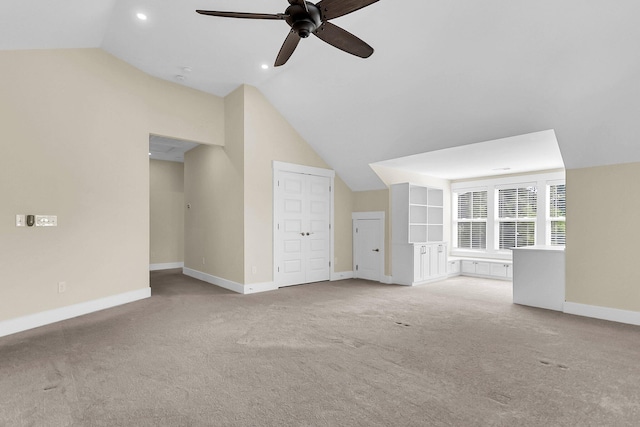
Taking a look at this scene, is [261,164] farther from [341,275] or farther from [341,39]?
[341,39]

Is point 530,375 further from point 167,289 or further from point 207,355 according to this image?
point 167,289

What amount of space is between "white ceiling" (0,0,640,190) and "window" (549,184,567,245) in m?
2.93

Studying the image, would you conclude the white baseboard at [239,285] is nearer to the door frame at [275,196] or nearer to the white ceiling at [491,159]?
the door frame at [275,196]

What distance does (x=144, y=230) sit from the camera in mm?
5051

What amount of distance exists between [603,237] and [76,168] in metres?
6.93

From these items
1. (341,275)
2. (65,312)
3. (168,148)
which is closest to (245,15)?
(65,312)

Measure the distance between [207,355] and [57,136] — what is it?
3.41 meters

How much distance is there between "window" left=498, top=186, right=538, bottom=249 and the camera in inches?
278

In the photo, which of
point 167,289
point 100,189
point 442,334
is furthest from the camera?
point 167,289

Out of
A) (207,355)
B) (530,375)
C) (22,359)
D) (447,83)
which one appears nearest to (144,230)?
(22,359)

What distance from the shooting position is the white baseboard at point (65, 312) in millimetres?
3519

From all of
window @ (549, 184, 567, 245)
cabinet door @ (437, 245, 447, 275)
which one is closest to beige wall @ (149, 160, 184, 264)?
cabinet door @ (437, 245, 447, 275)

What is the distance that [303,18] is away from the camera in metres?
2.25

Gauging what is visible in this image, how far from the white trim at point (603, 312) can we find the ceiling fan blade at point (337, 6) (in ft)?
15.1
